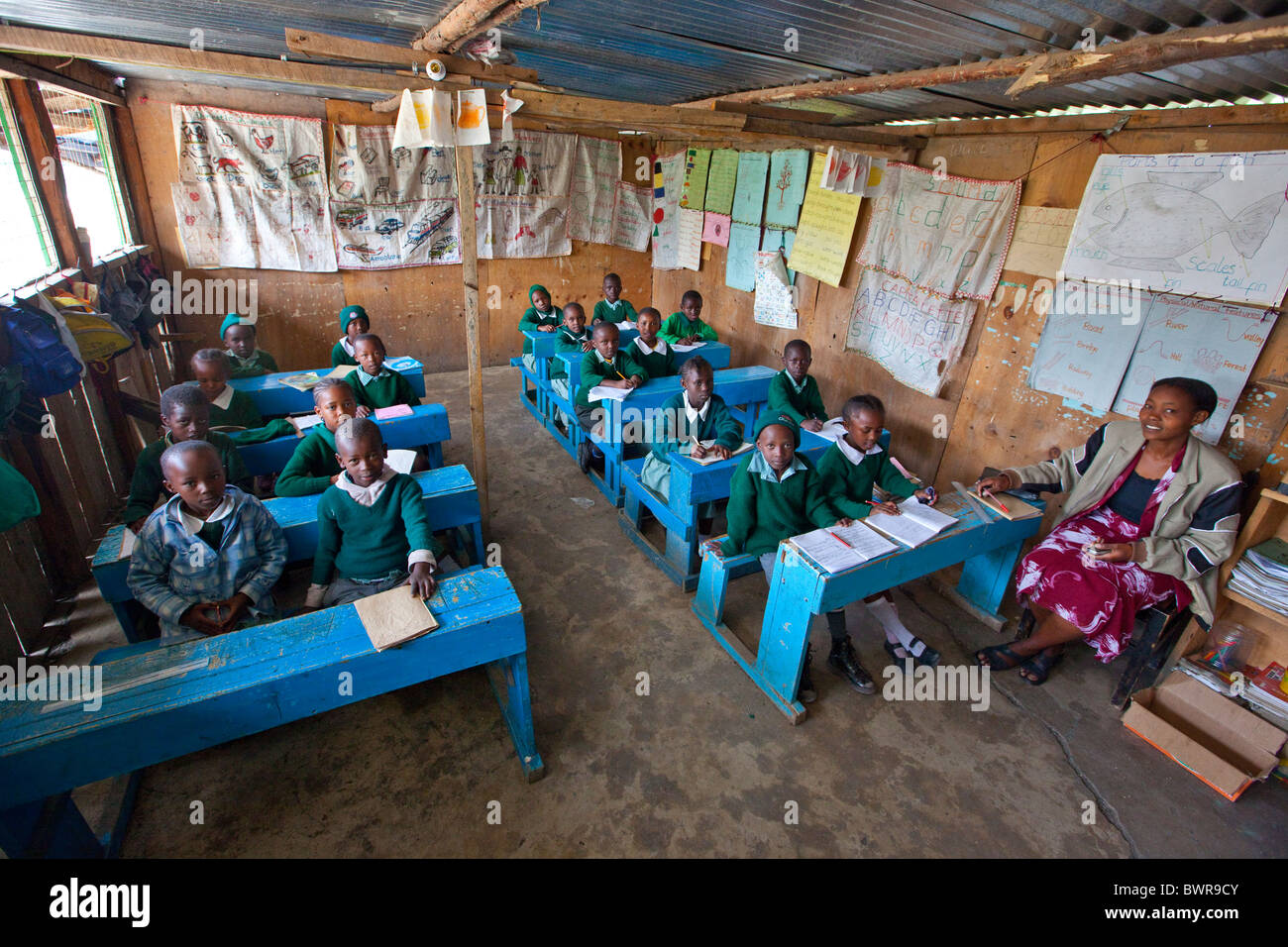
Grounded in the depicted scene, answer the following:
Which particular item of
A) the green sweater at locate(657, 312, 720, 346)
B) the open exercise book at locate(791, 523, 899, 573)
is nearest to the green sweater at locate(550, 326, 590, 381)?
the green sweater at locate(657, 312, 720, 346)

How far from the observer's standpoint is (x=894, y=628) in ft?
11.0

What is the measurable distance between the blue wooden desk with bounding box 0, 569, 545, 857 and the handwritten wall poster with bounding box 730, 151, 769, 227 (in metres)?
5.54

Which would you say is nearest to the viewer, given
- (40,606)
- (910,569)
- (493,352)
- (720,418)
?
(910,569)

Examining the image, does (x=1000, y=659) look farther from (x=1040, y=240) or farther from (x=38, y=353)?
(x=38, y=353)

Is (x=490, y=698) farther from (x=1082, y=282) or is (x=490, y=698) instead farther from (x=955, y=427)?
(x=1082, y=282)

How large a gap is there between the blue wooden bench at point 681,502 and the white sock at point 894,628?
1.07 metres

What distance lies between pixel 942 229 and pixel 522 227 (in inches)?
204

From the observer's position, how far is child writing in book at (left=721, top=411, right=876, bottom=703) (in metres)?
3.17

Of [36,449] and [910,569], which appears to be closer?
[910,569]

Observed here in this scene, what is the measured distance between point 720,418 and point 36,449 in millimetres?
4026

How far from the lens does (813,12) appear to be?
239 cm
